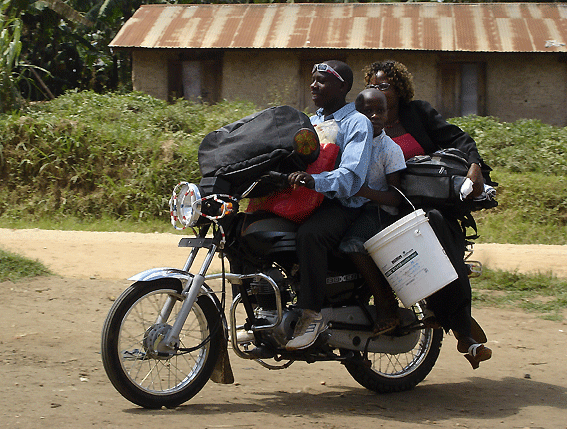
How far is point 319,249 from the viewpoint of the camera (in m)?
3.54

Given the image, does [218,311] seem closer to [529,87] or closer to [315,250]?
[315,250]

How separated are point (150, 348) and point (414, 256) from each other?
1.41m

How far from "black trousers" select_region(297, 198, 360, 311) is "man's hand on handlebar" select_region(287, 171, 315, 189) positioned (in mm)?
253

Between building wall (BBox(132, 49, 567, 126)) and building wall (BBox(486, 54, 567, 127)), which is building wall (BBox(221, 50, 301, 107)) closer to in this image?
A: building wall (BBox(132, 49, 567, 126))

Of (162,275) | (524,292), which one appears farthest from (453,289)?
(524,292)

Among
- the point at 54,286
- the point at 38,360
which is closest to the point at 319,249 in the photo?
the point at 38,360

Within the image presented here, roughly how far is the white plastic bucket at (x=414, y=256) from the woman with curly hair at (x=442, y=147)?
231 mm

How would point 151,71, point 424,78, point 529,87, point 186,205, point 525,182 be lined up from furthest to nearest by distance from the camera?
point 151,71, point 424,78, point 529,87, point 525,182, point 186,205

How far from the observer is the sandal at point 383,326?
3.84 m

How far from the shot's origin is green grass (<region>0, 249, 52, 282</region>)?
6.54 m

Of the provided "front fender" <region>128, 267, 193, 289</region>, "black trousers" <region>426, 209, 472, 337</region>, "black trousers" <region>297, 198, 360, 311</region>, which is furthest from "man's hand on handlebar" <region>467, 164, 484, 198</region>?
"front fender" <region>128, 267, 193, 289</region>

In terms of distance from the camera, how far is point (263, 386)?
4145mm

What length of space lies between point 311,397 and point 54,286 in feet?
10.9

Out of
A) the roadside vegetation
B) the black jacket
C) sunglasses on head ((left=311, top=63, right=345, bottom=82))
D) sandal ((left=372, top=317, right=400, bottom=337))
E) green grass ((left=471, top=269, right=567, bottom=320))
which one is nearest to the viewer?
sunglasses on head ((left=311, top=63, right=345, bottom=82))
